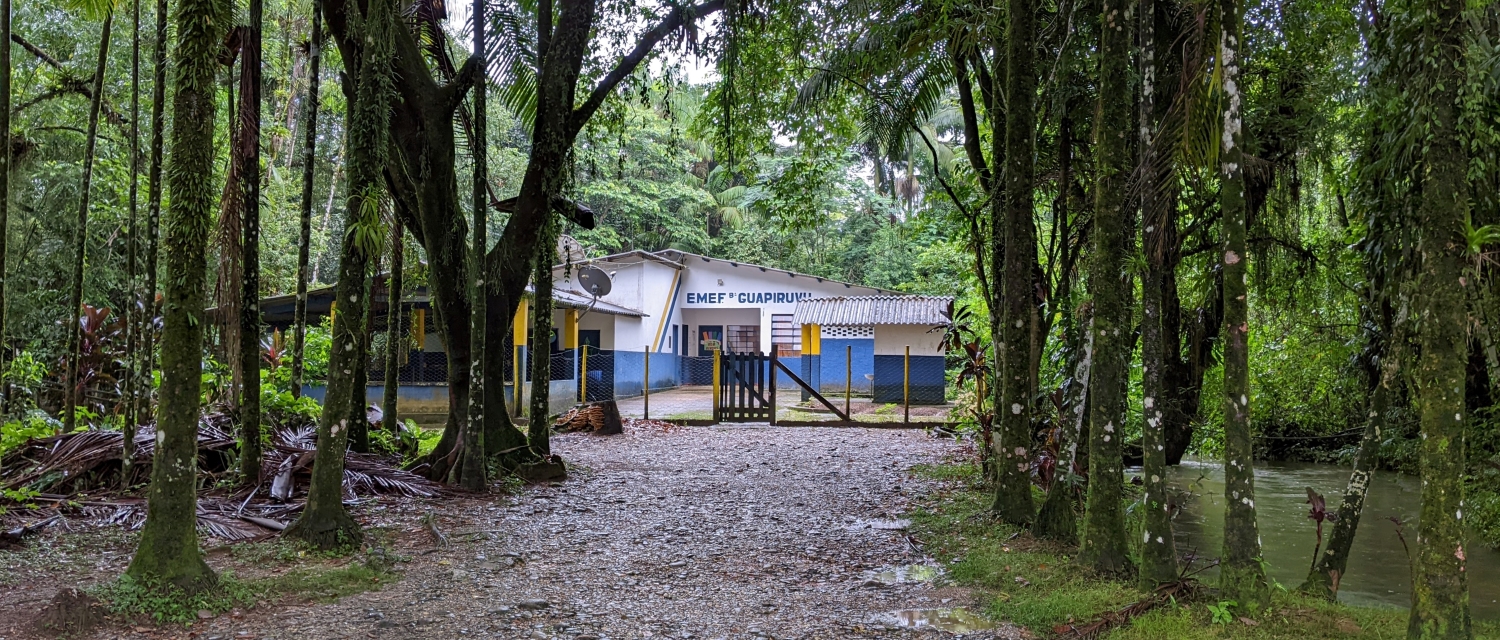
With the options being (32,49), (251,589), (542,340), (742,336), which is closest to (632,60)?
(542,340)

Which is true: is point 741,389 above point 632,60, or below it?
below

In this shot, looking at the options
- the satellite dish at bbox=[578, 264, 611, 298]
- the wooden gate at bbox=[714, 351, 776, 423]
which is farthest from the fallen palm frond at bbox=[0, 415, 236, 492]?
the wooden gate at bbox=[714, 351, 776, 423]

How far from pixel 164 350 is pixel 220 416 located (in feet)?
16.2

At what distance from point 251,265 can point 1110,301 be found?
6548mm

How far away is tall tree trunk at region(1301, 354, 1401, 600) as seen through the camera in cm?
489

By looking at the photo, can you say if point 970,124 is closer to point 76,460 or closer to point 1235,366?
point 1235,366

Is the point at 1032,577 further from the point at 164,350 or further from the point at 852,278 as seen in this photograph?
the point at 852,278

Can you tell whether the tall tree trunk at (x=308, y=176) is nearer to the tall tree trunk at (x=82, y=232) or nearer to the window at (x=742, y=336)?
the tall tree trunk at (x=82, y=232)

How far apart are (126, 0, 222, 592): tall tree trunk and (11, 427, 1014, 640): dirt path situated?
1.75 feet

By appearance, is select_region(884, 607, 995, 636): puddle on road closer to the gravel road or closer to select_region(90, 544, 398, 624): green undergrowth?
the gravel road

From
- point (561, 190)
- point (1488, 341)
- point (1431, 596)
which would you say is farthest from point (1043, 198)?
point (1431, 596)

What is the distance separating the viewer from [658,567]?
6008 mm

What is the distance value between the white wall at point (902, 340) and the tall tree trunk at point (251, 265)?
56.8 ft

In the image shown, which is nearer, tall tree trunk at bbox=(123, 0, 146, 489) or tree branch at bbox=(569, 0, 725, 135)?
tall tree trunk at bbox=(123, 0, 146, 489)
